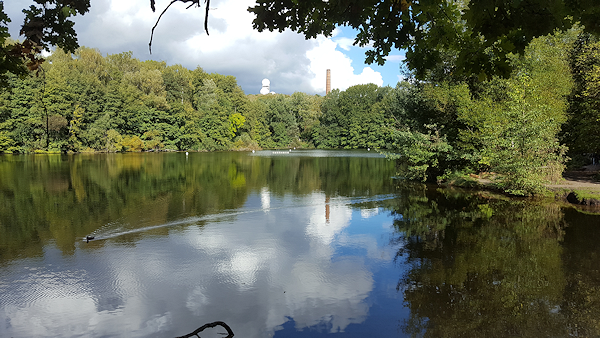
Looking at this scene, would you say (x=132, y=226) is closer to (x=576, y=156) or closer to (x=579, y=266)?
(x=579, y=266)

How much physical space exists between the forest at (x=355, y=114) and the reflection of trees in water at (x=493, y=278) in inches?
149

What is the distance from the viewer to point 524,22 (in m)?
2.86

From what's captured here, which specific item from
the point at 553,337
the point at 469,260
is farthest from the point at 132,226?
the point at 553,337

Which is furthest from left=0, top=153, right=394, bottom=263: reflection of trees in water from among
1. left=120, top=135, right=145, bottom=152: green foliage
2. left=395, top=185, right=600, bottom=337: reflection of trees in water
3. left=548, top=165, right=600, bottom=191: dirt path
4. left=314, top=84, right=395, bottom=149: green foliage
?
left=314, top=84, right=395, bottom=149: green foliage

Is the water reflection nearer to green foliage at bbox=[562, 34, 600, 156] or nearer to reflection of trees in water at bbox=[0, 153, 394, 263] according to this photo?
reflection of trees in water at bbox=[0, 153, 394, 263]

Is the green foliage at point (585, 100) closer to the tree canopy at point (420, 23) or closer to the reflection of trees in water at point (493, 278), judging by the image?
the reflection of trees in water at point (493, 278)

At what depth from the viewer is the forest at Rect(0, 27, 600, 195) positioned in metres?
18.1

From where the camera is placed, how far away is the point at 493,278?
770 cm

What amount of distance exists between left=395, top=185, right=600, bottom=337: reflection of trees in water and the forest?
3791 millimetres

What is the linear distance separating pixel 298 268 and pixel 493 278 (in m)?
3.97

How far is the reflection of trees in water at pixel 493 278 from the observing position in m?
5.85

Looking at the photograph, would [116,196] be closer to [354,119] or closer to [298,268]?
[298,268]

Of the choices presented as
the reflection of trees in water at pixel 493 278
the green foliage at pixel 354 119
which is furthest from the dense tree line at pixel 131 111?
the reflection of trees in water at pixel 493 278

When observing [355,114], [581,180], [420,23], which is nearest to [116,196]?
[420,23]
